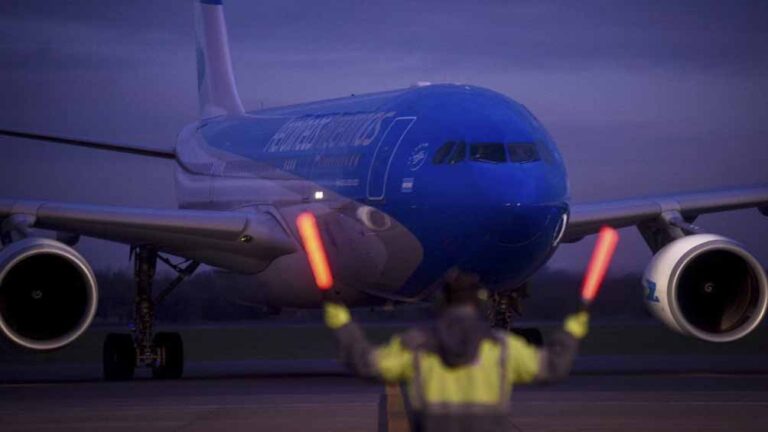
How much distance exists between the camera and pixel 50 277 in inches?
915

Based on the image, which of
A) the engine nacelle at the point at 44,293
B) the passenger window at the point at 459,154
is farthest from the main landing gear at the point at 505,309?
the engine nacelle at the point at 44,293

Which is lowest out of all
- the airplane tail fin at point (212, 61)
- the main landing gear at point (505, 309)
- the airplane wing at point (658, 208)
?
the main landing gear at point (505, 309)

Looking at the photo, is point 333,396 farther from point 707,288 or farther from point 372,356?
point 372,356

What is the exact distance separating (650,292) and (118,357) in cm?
802

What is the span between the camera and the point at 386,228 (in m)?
22.5

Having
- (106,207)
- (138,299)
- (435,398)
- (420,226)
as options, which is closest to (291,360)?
(138,299)

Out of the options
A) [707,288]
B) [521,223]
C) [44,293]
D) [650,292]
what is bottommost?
[44,293]

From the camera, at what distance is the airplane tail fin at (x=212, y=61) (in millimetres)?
35781

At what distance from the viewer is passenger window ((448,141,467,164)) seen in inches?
848

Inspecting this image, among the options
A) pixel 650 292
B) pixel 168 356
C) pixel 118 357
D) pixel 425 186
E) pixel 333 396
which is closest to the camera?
pixel 333 396

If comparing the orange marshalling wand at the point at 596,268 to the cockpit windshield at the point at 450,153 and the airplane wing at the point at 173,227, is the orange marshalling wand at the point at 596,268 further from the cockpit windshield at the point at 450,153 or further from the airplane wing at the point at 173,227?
the airplane wing at the point at 173,227

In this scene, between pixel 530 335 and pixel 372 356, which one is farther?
pixel 530 335

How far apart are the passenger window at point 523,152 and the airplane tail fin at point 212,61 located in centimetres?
1479

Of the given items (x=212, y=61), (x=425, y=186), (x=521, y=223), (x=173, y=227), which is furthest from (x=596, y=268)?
(x=212, y=61)
